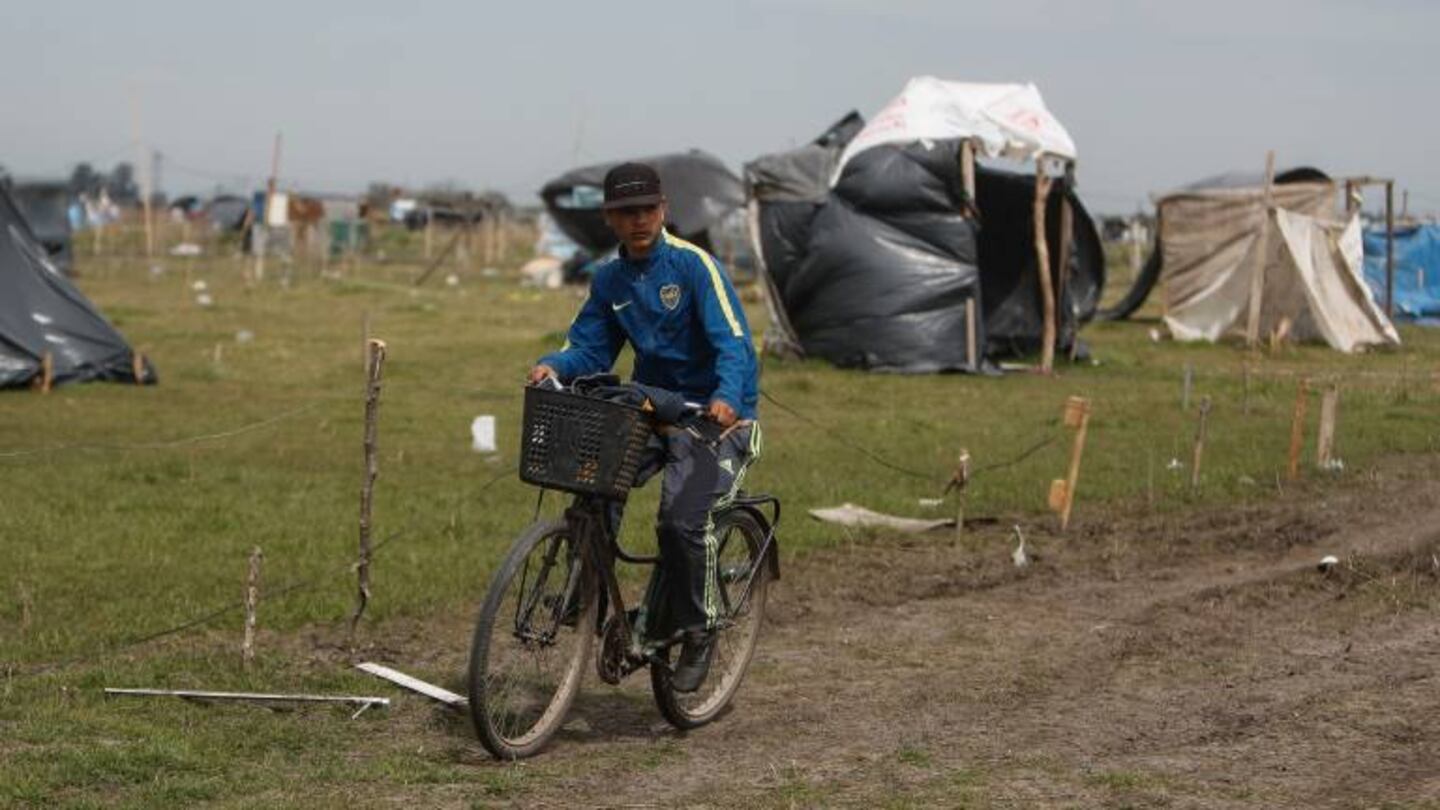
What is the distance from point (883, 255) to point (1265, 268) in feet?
23.7

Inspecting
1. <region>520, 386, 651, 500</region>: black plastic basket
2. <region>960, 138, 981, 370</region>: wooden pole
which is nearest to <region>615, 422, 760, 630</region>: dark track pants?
<region>520, 386, 651, 500</region>: black plastic basket

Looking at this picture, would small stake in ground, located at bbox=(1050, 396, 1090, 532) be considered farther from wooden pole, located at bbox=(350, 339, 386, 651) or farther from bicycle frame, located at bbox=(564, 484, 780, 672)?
wooden pole, located at bbox=(350, 339, 386, 651)

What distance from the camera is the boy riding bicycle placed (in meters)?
6.33

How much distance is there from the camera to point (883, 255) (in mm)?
21297

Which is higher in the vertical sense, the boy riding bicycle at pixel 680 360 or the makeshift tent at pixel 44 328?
the boy riding bicycle at pixel 680 360

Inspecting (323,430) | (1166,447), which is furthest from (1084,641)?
(323,430)

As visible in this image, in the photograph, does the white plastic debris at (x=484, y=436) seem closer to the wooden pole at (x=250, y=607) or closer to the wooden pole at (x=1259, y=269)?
the wooden pole at (x=250, y=607)

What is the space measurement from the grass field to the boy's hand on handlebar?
136 cm

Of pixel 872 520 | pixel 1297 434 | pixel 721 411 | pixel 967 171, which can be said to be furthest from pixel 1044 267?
pixel 721 411

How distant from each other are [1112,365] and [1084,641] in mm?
14851

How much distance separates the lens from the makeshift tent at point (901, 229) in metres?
21.1

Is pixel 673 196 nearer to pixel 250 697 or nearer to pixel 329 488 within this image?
pixel 329 488

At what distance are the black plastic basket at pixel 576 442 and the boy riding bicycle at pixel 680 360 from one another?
12.0 inches

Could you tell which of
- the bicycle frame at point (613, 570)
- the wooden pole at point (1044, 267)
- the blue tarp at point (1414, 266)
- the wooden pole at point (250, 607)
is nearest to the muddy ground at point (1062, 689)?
the bicycle frame at point (613, 570)
